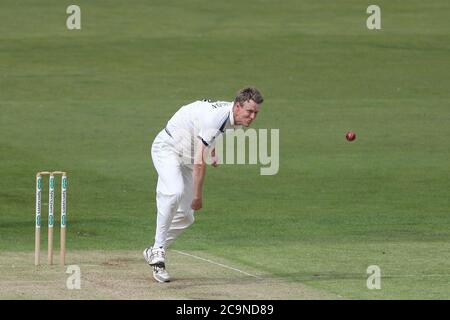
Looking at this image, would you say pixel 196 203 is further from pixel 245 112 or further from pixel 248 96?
pixel 248 96

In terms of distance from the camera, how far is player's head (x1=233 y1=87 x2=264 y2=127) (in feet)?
46.3

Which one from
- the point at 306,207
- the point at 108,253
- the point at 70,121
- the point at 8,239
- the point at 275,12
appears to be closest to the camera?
the point at 108,253

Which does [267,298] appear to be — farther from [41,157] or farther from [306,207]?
[41,157]

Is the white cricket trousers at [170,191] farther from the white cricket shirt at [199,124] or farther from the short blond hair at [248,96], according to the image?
the short blond hair at [248,96]

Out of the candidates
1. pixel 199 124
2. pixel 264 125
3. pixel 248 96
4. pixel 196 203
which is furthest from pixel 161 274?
pixel 264 125

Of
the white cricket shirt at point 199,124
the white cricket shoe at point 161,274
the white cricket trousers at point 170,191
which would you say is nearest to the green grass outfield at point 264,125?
the white cricket trousers at point 170,191

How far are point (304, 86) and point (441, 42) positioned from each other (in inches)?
301

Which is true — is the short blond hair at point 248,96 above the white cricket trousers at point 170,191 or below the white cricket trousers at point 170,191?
above

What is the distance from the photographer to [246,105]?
46.3 feet

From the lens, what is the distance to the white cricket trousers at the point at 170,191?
46.8ft

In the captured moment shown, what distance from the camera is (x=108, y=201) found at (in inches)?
885

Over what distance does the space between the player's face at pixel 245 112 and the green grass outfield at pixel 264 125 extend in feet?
6.24

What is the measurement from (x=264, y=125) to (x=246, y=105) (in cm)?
1635

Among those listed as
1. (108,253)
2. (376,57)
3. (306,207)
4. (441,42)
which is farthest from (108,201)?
(441,42)
